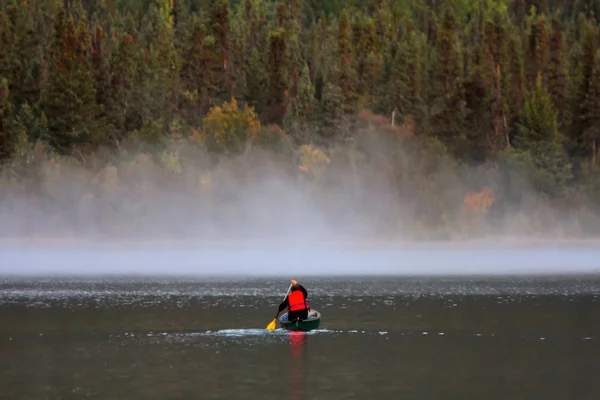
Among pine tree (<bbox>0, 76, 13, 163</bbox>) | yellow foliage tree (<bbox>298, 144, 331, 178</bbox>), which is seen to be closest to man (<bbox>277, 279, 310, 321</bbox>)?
yellow foliage tree (<bbox>298, 144, 331, 178</bbox>)

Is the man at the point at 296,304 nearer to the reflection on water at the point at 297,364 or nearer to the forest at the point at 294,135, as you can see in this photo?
the reflection on water at the point at 297,364

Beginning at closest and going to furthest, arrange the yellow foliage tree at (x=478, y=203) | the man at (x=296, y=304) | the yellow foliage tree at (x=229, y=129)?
the man at (x=296, y=304), the yellow foliage tree at (x=478, y=203), the yellow foliage tree at (x=229, y=129)

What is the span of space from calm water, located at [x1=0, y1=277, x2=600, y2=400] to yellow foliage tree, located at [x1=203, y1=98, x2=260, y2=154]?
72.7 metres

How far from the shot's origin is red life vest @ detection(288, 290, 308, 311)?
45156 mm

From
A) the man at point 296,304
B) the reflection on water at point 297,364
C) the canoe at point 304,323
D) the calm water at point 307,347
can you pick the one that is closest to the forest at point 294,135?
the calm water at point 307,347

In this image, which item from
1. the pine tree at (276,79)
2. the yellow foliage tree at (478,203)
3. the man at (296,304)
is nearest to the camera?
the man at (296,304)

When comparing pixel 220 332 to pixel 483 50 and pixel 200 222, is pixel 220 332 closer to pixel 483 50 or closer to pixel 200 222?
pixel 200 222

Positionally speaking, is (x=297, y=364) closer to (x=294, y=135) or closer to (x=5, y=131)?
(x=5, y=131)

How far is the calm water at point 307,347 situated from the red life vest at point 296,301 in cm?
117

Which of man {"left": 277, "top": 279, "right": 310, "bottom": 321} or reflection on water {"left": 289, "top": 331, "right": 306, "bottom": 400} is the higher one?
man {"left": 277, "top": 279, "right": 310, "bottom": 321}

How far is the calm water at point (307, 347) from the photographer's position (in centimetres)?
3188

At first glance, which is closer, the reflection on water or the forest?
the reflection on water

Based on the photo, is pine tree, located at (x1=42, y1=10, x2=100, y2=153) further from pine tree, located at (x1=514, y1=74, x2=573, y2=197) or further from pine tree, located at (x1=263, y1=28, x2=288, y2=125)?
pine tree, located at (x1=514, y1=74, x2=573, y2=197)

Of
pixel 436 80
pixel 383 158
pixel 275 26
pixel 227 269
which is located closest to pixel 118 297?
pixel 227 269
